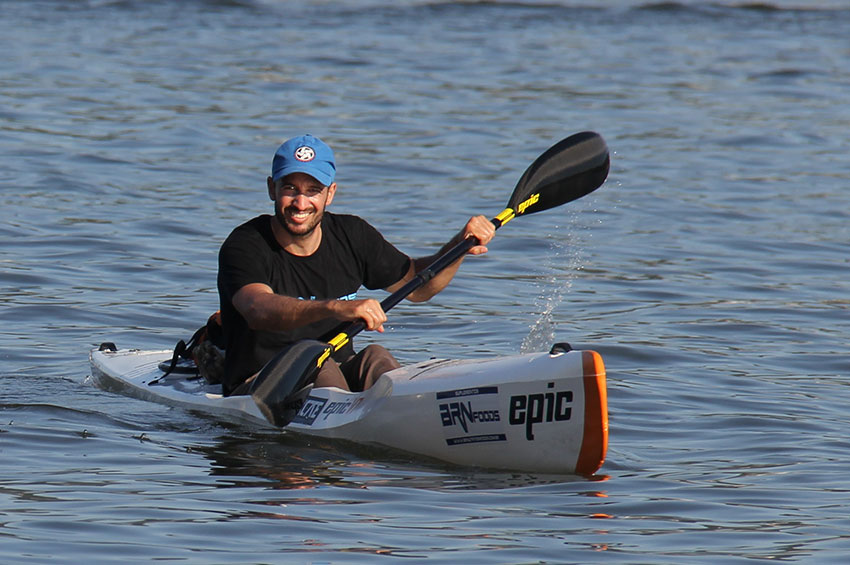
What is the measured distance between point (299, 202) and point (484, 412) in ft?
3.76

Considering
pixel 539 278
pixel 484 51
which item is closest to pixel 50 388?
pixel 539 278

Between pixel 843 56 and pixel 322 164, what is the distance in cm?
1689

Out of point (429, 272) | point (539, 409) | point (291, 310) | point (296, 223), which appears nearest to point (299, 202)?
point (296, 223)

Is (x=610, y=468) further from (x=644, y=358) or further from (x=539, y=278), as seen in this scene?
(x=539, y=278)

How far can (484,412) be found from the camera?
5559 mm

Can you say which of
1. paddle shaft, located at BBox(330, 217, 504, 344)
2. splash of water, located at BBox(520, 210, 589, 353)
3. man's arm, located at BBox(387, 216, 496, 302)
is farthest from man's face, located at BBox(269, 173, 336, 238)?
splash of water, located at BBox(520, 210, 589, 353)

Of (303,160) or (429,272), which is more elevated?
(303,160)

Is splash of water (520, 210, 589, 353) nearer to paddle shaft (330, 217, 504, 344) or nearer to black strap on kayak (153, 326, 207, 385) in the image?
paddle shaft (330, 217, 504, 344)

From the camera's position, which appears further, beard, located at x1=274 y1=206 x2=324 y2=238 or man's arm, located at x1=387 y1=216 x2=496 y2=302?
man's arm, located at x1=387 y1=216 x2=496 y2=302

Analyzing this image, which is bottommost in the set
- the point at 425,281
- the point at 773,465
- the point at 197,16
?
the point at 773,465

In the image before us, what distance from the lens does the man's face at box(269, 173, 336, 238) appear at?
5.98m

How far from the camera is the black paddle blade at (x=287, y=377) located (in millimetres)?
5863

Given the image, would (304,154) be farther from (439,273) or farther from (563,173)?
(563,173)

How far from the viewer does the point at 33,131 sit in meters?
14.8
